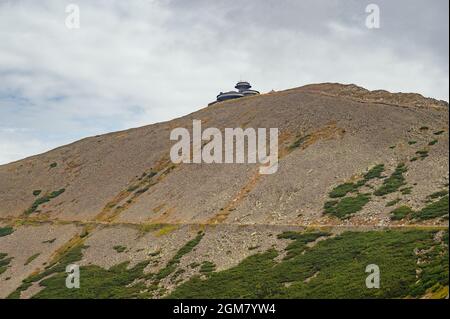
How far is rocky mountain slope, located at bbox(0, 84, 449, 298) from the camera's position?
48.4 metres

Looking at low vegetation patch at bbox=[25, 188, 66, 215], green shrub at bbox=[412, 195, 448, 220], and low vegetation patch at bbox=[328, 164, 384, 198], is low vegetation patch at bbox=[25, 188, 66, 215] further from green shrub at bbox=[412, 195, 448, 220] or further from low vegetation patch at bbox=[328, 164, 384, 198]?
green shrub at bbox=[412, 195, 448, 220]

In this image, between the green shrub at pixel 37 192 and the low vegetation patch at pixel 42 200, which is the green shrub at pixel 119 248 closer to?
the low vegetation patch at pixel 42 200

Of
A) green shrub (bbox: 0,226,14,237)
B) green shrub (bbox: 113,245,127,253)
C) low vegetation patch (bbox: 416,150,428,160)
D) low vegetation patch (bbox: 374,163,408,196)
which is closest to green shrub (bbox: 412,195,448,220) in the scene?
low vegetation patch (bbox: 374,163,408,196)

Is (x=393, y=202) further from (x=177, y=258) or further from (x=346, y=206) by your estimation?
(x=177, y=258)

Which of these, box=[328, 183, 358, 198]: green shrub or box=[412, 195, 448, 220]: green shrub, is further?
box=[328, 183, 358, 198]: green shrub

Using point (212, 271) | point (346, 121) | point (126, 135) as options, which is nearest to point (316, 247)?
point (212, 271)

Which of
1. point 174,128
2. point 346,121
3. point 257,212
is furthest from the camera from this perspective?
point 174,128

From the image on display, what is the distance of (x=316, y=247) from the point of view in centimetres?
4516

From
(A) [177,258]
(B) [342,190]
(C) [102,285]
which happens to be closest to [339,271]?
(A) [177,258]

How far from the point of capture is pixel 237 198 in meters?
64.9

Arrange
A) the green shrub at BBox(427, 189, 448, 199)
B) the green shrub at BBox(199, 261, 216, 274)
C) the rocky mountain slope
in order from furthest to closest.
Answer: the rocky mountain slope
the green shrub at BBox(427, 189, 448, 199)
the green shrub at BBox(199, 261, 216, 274)

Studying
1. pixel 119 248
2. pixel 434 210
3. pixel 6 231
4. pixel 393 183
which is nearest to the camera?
pixel 434 210
